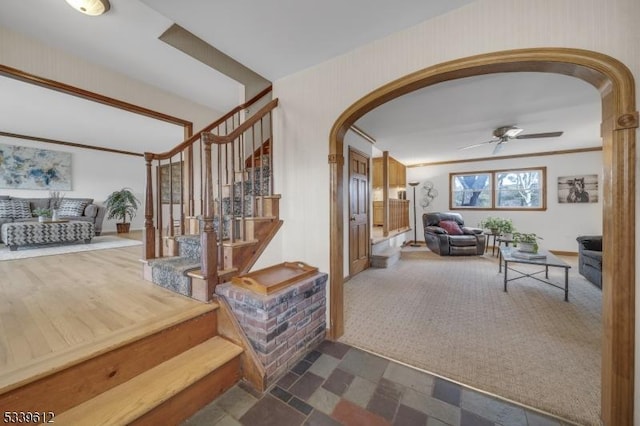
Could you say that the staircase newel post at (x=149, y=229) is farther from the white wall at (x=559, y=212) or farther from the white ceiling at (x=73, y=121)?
the white wall at (x=559, y=212)

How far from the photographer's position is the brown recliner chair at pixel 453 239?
5316mm

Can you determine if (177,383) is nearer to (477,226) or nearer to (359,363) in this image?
(359,363)

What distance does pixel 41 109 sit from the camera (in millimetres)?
4078

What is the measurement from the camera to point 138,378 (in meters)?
1.29

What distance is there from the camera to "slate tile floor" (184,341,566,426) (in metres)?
1.31

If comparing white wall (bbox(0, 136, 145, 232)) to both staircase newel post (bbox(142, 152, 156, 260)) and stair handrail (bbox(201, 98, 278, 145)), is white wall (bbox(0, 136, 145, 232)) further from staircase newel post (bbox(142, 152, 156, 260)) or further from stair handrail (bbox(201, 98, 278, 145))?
stair handrail (bbox(201, 98, 278, 145))

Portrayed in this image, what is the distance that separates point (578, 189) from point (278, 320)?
751 centimetres

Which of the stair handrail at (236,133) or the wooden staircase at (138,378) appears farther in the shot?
the stair handrail at (236,133)

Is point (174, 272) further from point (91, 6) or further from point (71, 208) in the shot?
point (71, 208)

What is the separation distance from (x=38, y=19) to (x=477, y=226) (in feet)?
27.6

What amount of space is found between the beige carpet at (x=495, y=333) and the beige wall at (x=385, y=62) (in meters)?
0.52

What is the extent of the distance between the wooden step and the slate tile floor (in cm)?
9

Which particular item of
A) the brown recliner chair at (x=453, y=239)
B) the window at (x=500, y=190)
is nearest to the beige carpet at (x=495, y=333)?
the brown recliner chair at (x=453, y=239)

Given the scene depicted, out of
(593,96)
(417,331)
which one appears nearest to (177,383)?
(417,331)
